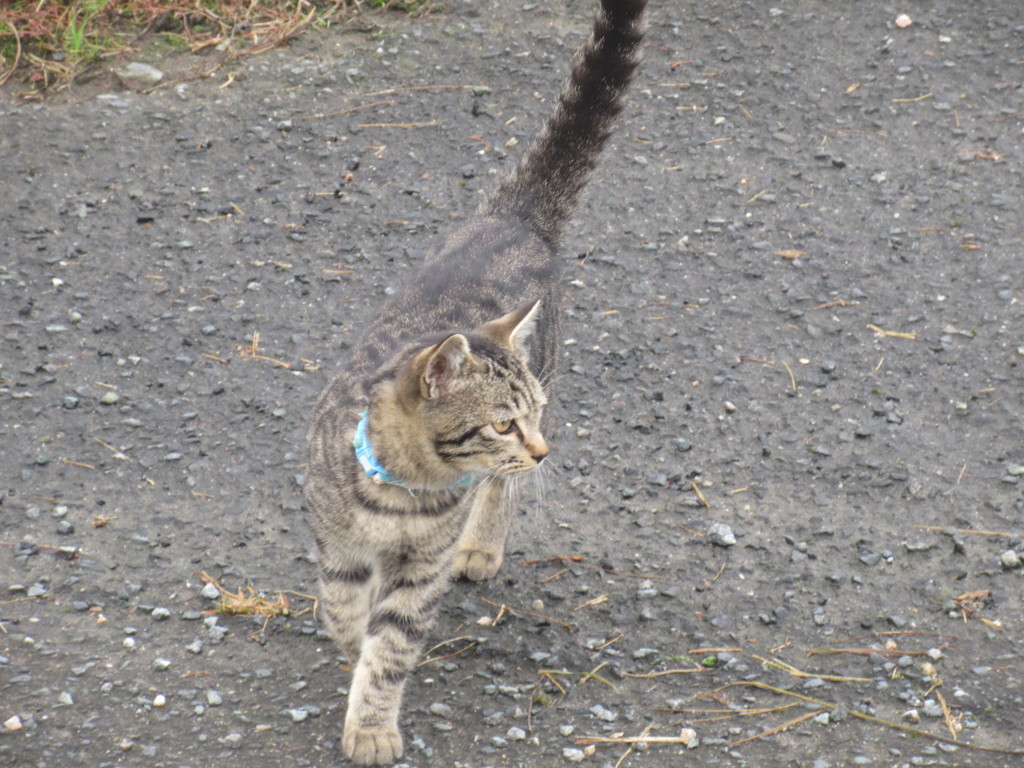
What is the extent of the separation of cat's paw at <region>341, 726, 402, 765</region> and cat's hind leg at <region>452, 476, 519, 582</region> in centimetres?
95

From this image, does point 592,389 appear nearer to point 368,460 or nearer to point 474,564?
point 474,564

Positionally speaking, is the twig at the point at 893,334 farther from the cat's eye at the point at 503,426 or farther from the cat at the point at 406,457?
the cat's eye at the point at 503,426

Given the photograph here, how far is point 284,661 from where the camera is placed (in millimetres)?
4070

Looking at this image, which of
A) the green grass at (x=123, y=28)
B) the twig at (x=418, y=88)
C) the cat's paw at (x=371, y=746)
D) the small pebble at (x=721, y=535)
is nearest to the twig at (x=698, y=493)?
the small pebble at (x=721, y=535)

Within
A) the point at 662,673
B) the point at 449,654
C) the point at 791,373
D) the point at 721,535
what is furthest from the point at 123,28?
the point at 662,673

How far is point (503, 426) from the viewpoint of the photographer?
3.67m

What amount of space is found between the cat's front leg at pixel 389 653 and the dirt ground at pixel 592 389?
0.43 ft

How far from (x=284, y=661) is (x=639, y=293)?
9.36ft

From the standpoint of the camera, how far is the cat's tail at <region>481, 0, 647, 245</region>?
4473 millimetres

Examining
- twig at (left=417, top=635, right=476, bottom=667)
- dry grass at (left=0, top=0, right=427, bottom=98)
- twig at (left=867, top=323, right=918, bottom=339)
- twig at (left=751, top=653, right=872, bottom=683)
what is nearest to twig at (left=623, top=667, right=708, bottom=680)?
twig at (left=751, top=653, right=872, bottom=683)


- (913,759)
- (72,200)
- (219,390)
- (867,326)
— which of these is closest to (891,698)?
(913,759)

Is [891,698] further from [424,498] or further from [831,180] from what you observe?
[831,180]

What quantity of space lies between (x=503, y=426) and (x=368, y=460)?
0.46 meters

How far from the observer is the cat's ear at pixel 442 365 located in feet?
11.0
